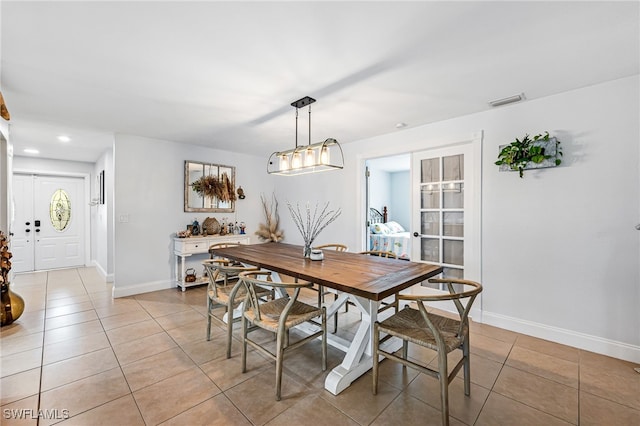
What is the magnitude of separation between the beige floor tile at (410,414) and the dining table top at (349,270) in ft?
2.46

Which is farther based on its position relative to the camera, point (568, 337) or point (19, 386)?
point (568, 337)

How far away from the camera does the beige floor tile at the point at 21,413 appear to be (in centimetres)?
170

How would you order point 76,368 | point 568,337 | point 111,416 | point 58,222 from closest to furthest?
point 111,416, point 76,368, point 568,337, point 58,222

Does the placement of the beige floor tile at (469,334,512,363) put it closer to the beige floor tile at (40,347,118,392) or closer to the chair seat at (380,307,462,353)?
the chair seat at (380,307,462,353)

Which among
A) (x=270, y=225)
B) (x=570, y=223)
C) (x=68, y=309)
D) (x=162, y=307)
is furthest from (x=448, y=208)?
(x=68, y=309)

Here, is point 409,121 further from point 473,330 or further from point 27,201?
point 27,201

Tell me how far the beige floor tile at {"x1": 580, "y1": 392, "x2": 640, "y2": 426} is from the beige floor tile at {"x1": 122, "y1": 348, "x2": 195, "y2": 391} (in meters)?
2.77

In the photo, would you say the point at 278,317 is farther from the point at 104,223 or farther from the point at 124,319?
the point at 104,223

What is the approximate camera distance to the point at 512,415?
1.77 meters

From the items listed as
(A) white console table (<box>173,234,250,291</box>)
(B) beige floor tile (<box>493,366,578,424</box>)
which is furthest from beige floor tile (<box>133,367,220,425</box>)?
(A) white console table (<box>173,234,250,291</box>)

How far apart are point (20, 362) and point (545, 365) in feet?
14.2

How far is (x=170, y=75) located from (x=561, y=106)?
3566 millimetres

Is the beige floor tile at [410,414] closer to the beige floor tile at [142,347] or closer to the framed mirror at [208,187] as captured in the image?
the beige floor tile at [142,347]

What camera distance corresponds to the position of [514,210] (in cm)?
300
